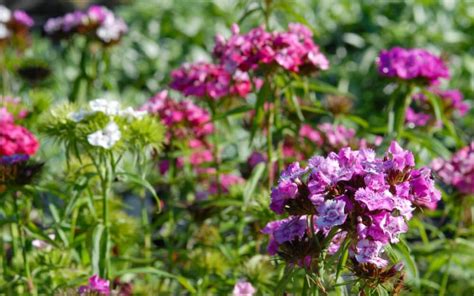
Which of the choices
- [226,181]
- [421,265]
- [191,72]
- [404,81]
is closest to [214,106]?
[191,72]

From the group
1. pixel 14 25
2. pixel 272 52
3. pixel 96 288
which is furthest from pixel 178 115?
pixel 14 25

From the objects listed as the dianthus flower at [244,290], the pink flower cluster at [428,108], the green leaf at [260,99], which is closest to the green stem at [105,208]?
the dianthus flower at [244,290]

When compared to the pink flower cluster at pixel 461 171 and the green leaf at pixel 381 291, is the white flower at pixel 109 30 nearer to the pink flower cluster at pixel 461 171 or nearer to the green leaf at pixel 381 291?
the pink flower cluster at pixel 461 171

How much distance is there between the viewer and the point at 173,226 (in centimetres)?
331

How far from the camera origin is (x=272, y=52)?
2.77 metres

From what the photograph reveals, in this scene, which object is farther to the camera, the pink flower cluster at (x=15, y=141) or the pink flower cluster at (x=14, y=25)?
the pink flower cluster at (x=14, y=25)

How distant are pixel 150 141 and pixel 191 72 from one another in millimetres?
761

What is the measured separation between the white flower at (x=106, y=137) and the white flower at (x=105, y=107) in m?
0.06

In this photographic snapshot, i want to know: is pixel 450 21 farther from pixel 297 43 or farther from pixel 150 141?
pixel 150 141

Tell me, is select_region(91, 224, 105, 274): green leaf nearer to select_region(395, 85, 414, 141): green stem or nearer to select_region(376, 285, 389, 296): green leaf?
select_region(376, 285, 389, 296): green leaf

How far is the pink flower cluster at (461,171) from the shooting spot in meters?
→ 3.06

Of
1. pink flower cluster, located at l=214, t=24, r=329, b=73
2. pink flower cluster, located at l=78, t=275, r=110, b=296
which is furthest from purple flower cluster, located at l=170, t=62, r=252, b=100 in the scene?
pink flower cluster, located at l=78, t=275, r=110, b=296

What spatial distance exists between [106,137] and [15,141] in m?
0.54

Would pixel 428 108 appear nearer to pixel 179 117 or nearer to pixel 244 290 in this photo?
pixel 179 117
